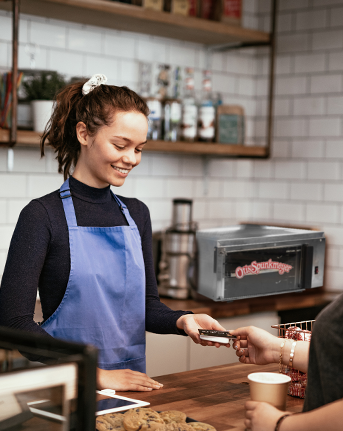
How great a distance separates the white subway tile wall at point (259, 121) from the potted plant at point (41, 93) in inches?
13.0

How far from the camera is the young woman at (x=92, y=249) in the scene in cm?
167

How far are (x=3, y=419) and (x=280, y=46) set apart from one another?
343cm

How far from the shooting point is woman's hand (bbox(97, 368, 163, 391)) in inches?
59.3

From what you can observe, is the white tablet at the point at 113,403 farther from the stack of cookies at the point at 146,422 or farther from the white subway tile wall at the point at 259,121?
the white subway tile wall at the point at 259,121

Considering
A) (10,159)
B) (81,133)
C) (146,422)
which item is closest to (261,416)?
(146,422)

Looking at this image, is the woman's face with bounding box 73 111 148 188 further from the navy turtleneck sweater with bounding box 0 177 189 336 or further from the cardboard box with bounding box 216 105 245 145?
the cardboard box with bounding box 216 105 245 145

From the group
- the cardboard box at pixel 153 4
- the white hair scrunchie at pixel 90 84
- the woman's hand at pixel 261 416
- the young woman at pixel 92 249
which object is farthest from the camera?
the cardboard box at pixel 153 4

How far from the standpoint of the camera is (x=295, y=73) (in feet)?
12.3

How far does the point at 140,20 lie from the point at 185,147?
2.26 ft

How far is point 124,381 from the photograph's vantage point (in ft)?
4.98

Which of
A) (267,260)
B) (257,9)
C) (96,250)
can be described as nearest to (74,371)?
(96,250)

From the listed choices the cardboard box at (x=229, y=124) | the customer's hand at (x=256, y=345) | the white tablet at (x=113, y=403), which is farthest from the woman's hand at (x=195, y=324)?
the cardboard box at (x=229, y=124)

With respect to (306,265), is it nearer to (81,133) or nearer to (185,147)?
(185,147)

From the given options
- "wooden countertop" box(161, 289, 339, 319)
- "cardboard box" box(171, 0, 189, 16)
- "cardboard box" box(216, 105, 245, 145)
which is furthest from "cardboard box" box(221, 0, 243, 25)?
"wooden countertop" box(161, 289, 339, 319)
